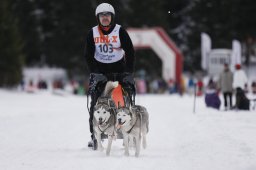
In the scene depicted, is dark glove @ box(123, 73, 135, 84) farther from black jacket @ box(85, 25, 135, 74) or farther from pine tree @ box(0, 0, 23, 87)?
pine tree @ box(0, 0, 23, 87)

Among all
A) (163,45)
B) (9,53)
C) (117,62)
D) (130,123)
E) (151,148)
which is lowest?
(151,148)

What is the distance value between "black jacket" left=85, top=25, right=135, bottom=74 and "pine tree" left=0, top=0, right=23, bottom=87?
110ft

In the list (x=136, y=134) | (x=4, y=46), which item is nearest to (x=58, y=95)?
(x=4, y=46)

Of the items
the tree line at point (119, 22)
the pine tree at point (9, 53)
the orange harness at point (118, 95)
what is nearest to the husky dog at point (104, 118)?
the orange harness at point (118, 95)

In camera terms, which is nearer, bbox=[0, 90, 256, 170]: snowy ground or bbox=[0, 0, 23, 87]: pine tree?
bbox=[0, 90, 256, 170]: snowy ground

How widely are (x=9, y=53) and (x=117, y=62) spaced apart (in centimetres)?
3540

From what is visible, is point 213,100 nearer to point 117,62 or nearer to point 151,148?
point 151,148

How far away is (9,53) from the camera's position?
43.5 metres

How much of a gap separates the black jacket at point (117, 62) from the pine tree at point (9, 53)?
3359 cm

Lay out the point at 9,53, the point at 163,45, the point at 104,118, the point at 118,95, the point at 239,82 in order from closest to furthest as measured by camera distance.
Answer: the point at 104,118, the point at 118,95, the point at 239,82, the point at 9,53, the point at 163,45

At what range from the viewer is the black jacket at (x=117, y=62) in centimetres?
908

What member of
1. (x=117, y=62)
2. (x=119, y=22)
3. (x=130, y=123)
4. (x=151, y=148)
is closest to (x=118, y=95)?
(x=117, y=62)

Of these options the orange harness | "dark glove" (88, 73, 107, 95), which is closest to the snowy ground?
the orange harness

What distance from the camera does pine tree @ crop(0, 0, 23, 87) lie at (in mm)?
42375
